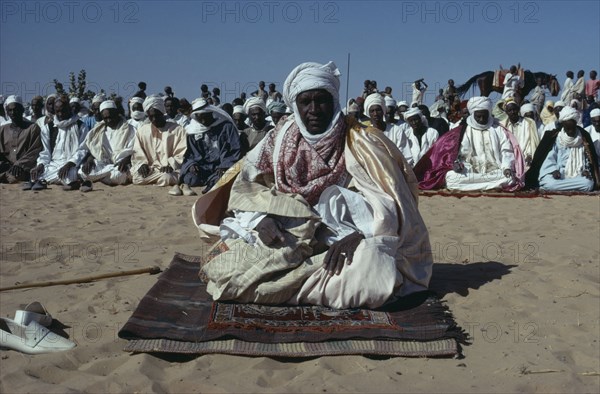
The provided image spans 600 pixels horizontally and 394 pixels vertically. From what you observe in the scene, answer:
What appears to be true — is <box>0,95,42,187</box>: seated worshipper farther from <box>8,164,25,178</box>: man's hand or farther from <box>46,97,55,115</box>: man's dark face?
<box>46,97,55,115</box>: man's dark face

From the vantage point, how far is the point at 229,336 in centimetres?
386

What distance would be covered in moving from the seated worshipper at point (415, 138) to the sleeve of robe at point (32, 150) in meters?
6.36

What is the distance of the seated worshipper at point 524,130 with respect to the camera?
44.1 feet

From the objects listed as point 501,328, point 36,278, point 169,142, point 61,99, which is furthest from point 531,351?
point 61,99

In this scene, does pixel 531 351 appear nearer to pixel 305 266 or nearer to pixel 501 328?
pixel 501 328

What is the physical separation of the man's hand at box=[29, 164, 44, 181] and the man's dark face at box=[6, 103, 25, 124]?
1.10 meters

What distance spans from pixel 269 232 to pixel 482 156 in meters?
7.88

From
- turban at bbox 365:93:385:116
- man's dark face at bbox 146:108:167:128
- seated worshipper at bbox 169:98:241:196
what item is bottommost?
seated worshipper at bbox 169:98:241:196

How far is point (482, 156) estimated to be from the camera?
11617 millimetres

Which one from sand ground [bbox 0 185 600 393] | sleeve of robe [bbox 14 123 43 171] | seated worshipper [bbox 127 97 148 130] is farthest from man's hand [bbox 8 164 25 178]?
sand ground [bbox 0 185 600 393]

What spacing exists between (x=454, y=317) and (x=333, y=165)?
4.18ft

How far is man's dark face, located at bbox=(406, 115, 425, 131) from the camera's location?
1297 cm

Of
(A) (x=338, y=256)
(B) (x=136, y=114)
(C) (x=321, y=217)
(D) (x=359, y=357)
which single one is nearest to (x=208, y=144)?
(B) (x=136, y=114)

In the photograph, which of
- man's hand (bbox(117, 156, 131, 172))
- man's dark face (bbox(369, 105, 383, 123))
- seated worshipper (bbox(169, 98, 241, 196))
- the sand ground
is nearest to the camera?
the sand ground
